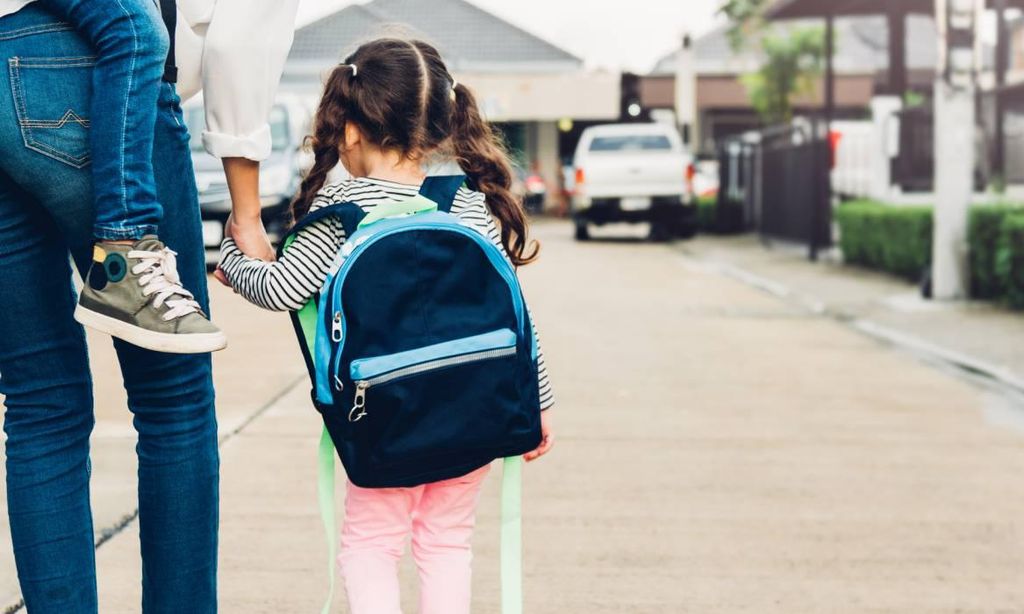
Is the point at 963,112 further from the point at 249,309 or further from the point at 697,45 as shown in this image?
the point at 697,45

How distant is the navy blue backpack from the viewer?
239 centimetres

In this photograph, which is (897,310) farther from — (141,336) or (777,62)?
(777,62)

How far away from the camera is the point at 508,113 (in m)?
36.3

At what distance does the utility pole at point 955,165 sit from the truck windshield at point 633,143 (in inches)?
A: 488

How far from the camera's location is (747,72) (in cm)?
4466

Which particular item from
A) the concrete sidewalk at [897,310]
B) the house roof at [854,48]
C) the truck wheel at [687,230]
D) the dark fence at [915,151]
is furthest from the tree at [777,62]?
the dark fence at [915,151]

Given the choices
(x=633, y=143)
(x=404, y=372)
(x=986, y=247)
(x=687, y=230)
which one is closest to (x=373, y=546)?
(x=404, y=372)

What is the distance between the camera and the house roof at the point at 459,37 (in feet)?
135

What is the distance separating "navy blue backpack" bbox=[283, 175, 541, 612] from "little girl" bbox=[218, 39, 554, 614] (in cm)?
6

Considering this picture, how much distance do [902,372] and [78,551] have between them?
612 centimetres

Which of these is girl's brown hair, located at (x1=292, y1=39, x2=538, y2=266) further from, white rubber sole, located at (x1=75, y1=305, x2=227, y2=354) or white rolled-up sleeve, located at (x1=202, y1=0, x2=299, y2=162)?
white rubber sole, located at (x1=75, y1=305, x2=227, y2=354)

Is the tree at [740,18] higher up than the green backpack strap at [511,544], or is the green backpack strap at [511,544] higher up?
the tree at [740,18]

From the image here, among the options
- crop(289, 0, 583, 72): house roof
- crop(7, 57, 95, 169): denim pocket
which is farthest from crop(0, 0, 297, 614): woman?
crop(289, 0, 583, 72): house roof

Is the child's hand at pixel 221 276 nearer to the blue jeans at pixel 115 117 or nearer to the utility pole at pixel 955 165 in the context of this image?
the blue jeans at pixel 115 117
